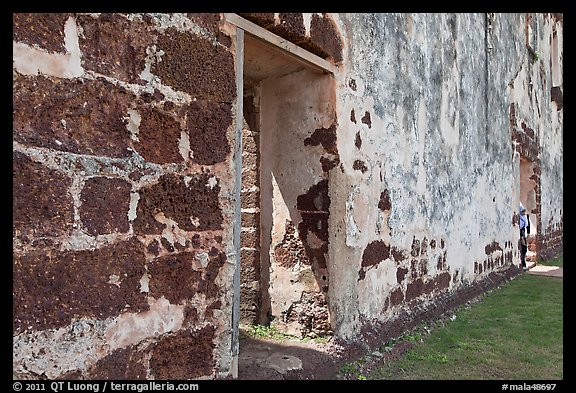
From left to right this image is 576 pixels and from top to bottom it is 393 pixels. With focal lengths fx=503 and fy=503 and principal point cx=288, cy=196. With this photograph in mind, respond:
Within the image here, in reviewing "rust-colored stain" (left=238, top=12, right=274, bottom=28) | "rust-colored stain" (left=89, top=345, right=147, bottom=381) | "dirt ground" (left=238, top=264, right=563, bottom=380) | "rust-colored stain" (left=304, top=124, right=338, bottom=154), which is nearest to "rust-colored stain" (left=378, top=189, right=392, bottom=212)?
"rust-colored stain" (left=304, top=124, right=338, bottom=154)

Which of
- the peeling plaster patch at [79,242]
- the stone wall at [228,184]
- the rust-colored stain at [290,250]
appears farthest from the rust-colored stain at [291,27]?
the peeling plaster patch at [79,242]

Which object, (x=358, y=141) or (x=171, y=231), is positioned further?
(x=358, y=141)

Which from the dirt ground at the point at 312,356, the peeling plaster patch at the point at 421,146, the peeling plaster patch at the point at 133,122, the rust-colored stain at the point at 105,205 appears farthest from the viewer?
the peeling plaster patch at the point at 421,146

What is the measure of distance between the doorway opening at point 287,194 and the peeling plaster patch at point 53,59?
58.2 inches

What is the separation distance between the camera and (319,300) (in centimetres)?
336

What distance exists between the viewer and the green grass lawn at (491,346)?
3355mm

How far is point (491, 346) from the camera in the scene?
394 centimetres

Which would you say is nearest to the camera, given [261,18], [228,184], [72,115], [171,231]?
[72,115]

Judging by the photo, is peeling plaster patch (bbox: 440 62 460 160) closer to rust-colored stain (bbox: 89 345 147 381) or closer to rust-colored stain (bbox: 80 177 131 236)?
rust-colored stain (bbox: 80 177 131 236)

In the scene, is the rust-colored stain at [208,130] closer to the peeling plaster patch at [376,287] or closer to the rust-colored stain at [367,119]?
the rust-colored stain at [367,119]

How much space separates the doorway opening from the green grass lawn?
0.67m

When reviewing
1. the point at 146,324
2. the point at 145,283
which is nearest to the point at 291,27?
the point at 145,283

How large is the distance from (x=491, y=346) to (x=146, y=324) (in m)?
2.94

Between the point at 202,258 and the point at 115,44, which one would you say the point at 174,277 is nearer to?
the point at 202,258
